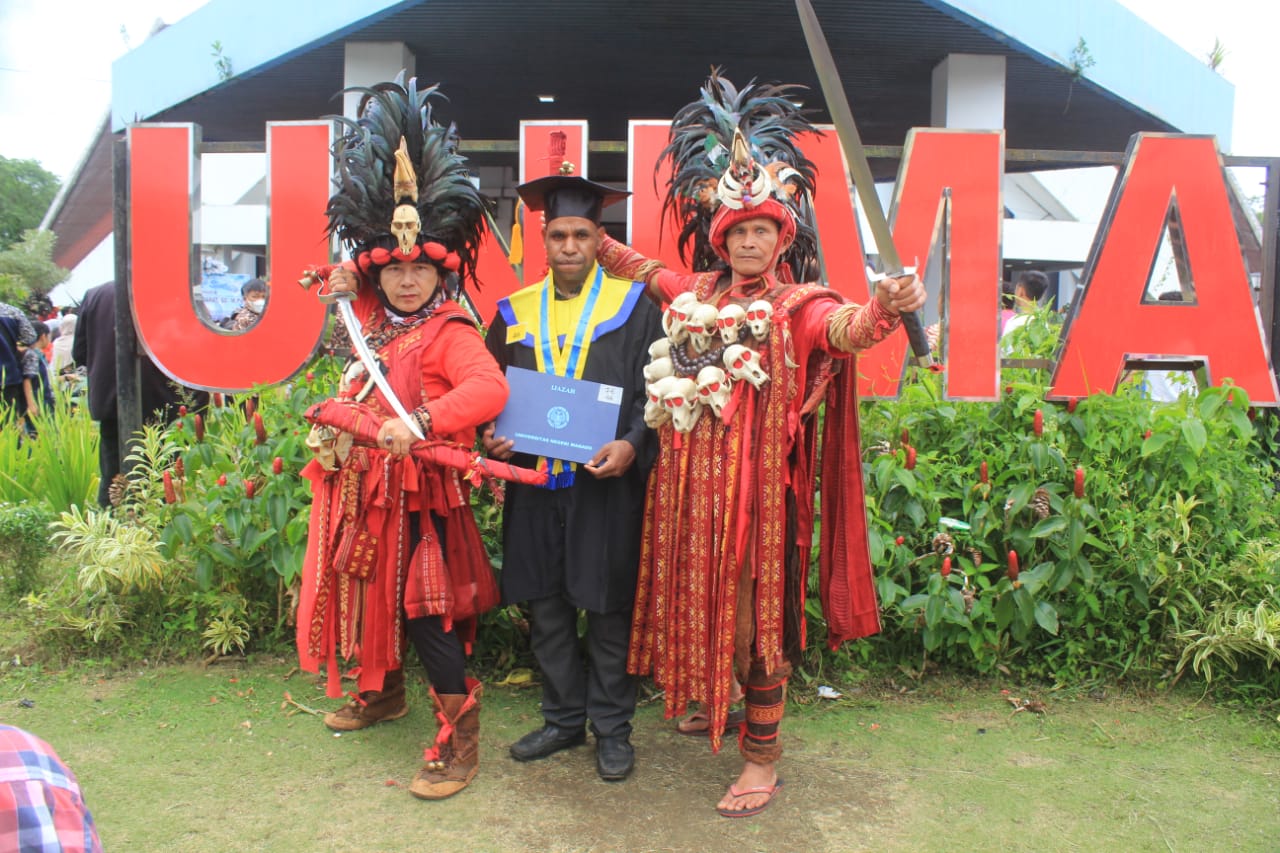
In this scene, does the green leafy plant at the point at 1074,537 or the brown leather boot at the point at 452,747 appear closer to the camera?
the brown leather boot at the point at 452,747

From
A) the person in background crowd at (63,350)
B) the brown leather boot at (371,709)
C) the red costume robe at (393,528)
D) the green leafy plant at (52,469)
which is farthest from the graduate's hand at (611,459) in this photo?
the person in background crowd at (63,350)

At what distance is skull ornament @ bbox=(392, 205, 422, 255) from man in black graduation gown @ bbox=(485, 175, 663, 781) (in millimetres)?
421

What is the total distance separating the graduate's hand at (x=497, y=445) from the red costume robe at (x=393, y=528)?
7cm

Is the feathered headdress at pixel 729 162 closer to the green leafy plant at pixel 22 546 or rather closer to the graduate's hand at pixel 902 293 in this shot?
the graduate's hand at pixel 902 293

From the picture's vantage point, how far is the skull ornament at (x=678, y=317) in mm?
3055

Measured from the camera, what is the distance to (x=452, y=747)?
330cm

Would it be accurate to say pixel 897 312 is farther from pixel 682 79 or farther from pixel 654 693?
pixel 682 79

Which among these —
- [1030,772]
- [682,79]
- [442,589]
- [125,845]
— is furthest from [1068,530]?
[682,79]

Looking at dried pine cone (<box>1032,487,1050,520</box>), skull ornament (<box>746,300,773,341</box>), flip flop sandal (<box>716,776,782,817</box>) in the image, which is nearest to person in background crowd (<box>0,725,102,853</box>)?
skull ornament (<box>746,300,773,341</box>)

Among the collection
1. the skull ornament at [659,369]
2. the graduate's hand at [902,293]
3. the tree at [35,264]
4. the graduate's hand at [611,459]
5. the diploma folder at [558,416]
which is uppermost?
the tree at [35,264]

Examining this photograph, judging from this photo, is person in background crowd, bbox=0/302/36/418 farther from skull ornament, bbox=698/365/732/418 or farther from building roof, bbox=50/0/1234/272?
skull ornament, bbox=698/365/732/418

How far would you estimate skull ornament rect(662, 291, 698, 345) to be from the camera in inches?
120

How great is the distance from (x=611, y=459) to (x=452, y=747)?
3.72 feet

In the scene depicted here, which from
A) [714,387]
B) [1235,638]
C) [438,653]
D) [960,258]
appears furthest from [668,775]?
[960,258]
